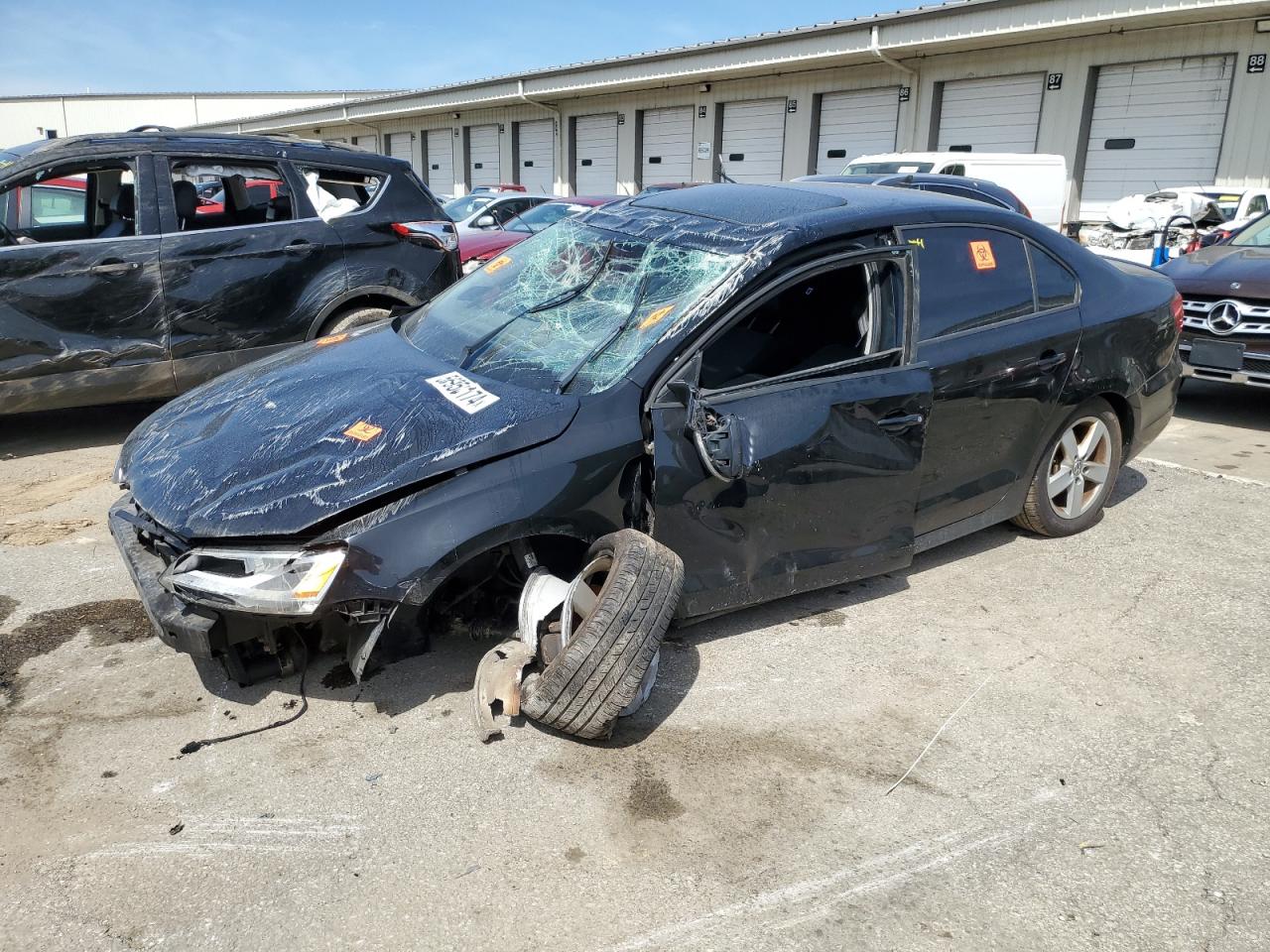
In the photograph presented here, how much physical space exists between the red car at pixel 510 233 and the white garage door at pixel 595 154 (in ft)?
43.0

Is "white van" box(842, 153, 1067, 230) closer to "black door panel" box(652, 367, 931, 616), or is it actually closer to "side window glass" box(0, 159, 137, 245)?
"side window glass" box(0, 159, 137, 245)

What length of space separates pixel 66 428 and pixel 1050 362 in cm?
632

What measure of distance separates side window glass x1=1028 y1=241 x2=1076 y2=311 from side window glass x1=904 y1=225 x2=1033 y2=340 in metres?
0.07

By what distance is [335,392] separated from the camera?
11.3ft

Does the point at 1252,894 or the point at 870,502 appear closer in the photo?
the point at 1252,894

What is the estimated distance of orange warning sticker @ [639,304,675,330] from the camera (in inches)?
135

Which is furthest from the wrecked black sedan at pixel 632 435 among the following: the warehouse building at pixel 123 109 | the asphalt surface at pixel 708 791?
the warehouse building at pixel 123 109

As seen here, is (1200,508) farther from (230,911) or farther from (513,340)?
(230,911)

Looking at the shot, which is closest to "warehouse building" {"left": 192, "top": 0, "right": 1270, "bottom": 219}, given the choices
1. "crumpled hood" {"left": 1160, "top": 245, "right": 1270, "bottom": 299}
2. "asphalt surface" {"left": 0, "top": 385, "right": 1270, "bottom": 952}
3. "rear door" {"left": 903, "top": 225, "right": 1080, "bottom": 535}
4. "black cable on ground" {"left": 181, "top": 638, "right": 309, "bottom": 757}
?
"crumpled hood" {"left": 1160, "top": 245, "right": 1270, "bottom": 299}

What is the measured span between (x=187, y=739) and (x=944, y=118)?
69.0 ft

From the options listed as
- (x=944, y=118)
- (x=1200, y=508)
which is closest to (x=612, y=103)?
(x=944, y=118)

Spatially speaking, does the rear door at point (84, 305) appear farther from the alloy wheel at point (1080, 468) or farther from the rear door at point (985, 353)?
the alloy wheel at point (1080, 468)

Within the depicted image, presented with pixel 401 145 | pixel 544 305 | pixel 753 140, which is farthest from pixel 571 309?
pixel 401 145

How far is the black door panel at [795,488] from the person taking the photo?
10.5 feet
